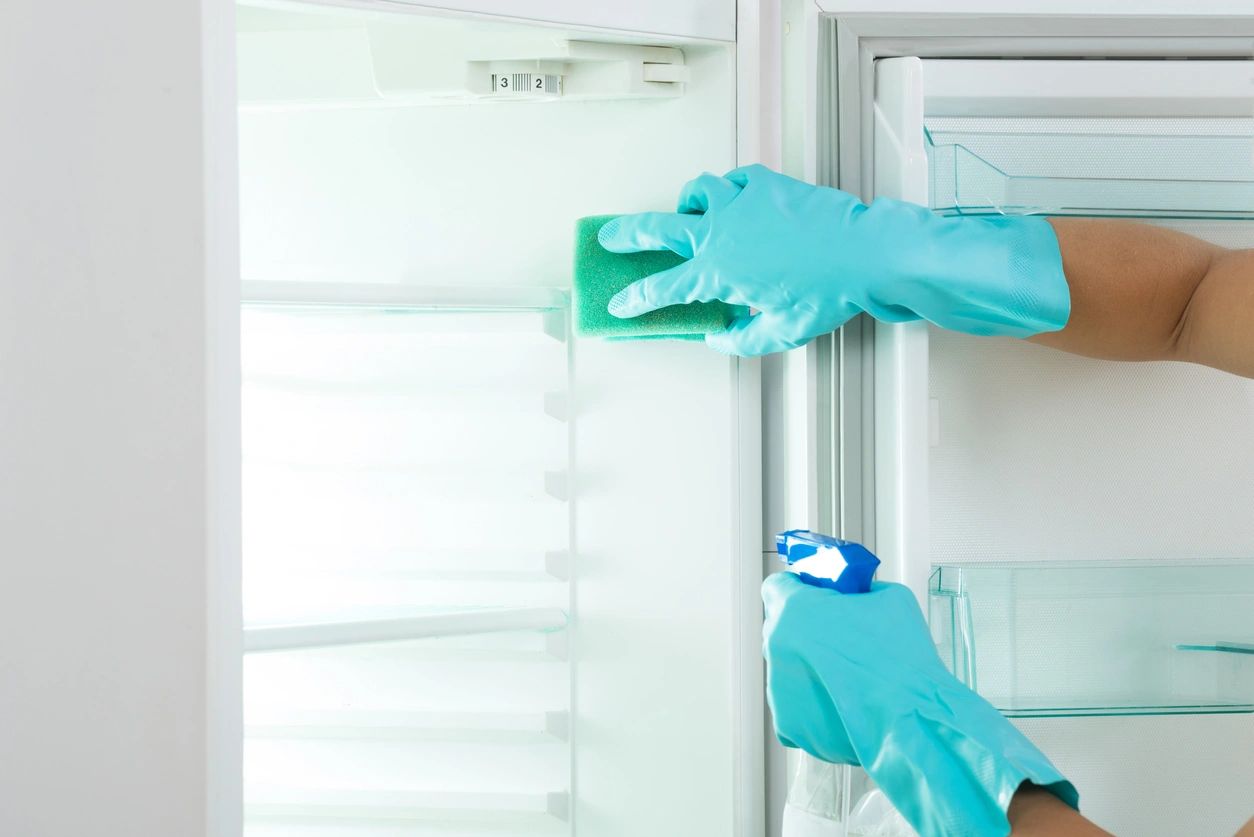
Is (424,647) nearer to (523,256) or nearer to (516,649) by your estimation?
(516,649)

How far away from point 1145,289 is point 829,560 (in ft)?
1.24

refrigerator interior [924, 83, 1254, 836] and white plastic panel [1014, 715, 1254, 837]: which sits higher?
refrigerator interior [924, 83, 1254, 836]

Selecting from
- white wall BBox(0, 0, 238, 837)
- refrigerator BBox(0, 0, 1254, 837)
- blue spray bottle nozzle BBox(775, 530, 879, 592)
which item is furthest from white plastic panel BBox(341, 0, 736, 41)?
blue spray bottle nozzle BBox(775, 530, 879, 592)

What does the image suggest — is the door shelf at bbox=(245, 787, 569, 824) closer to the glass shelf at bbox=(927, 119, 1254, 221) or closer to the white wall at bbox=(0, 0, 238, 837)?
the white wall at bbox=(0, 0, 238, 837)

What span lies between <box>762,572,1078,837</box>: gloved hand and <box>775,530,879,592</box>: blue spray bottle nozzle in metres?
0.01

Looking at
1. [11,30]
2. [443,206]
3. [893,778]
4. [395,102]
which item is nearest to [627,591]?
[893,778]

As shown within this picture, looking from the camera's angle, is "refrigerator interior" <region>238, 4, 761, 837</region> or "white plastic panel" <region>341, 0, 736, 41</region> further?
"refrigerator interior" <region>238, 4, 761, 837</region>

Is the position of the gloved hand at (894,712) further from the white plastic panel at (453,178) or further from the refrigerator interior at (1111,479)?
the white plastic panel at (453,178)

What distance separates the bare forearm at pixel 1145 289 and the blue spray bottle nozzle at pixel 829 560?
28 cm

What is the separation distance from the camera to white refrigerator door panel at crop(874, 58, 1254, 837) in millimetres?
939

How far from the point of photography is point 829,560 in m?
0.86

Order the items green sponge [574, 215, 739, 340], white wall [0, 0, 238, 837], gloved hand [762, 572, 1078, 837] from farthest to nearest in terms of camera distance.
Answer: green sponge [574, 215, 739, 340] < gloved hand [762, 572, 1078, 837] < white wall [0, 0, 238, 837]

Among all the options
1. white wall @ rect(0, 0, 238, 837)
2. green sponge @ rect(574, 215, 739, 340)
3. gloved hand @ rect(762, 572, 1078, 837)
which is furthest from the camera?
green sponge @ rect(574, 215, 739, 340)

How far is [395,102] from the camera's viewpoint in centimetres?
101
